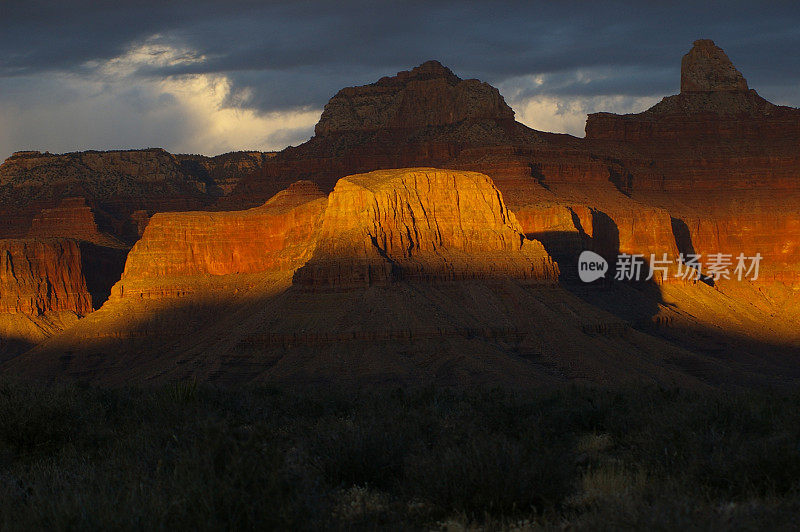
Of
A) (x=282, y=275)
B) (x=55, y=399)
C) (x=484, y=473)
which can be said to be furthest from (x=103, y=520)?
(x=282, y=275)

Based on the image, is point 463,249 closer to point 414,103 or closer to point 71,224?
point 414,103

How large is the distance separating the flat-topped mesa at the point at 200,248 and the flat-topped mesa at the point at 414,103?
55060 millimetres

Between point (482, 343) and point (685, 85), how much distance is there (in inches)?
4519

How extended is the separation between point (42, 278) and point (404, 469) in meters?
137

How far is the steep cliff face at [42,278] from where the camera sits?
148 metres

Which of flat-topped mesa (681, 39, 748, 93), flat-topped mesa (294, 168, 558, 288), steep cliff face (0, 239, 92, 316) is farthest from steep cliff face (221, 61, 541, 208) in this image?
flat-topped mesa (294, 168, 558, 288)

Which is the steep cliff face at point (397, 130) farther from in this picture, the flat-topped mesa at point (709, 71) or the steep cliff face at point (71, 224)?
the flat-topped mesa at point (709, 71)

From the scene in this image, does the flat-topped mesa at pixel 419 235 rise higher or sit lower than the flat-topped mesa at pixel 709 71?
lower

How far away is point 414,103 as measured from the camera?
186000mm

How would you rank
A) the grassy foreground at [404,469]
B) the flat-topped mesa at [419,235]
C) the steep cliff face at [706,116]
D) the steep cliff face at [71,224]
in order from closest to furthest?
1. the grassy foreground at [404,469]
2. the flat-topped mesa at [419,235]
3. the steep cliff face at [706,116]
4. the steep cliff face at [71,224]

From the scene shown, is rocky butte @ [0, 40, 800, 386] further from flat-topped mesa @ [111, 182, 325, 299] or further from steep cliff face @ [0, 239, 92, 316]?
steep cliff face @ [0, 239, 92, 316]

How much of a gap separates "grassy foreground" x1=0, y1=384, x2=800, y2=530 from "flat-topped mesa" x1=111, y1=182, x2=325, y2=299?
9173 cm

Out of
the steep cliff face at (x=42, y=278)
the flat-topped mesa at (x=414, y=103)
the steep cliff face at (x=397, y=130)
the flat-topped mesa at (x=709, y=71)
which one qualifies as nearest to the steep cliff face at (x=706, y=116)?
the flat-topped mesa at (x=709, y=71)

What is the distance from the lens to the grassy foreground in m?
16.6
